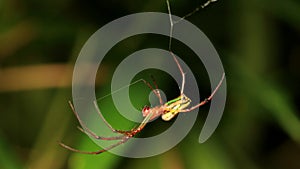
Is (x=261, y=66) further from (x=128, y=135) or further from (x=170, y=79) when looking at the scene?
(x=128, y=135)

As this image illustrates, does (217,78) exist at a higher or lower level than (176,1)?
lower

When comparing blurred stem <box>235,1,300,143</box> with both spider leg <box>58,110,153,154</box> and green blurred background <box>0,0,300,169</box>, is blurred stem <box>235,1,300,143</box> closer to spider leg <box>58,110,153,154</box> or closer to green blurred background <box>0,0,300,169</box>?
green blurred background <box>0,0,300,169</box>

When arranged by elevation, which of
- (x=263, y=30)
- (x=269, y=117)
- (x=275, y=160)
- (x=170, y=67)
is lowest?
(x=275, y=160)

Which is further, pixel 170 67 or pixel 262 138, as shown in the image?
pixel 262 138

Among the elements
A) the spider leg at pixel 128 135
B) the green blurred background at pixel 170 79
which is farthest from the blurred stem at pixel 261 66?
the spider leg at pixel 128 135

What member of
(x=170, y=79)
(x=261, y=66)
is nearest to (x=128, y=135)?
(x=170, y=79)

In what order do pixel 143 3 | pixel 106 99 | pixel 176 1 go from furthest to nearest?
pixel 143 3 → pixel 176 1 → pixel 106 99

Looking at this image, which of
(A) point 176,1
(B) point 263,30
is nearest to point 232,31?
(B) point 263,30

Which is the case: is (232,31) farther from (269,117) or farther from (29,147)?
(29,147)

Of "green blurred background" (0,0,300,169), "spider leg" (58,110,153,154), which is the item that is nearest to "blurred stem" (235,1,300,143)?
"green blurred background" (0,0,300,169)

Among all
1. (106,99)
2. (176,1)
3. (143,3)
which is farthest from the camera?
(143,3)
